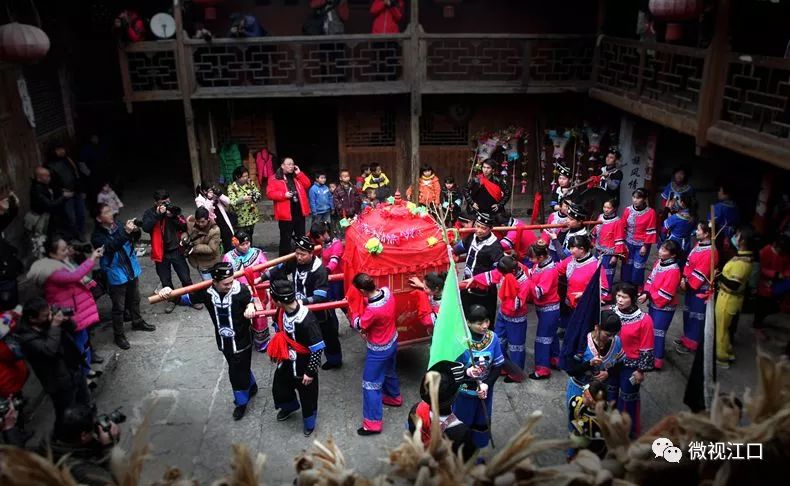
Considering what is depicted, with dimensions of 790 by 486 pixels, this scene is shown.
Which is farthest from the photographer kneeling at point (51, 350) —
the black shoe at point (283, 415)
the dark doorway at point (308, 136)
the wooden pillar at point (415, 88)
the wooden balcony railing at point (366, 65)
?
the dark doorway at point (308, 136)

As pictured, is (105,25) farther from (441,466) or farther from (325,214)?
(441,466)

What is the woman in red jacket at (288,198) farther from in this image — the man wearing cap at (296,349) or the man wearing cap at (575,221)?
the man wearing cap at (575,221)

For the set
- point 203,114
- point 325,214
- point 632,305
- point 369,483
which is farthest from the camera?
point 203,114

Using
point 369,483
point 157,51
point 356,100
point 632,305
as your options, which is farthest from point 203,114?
point 369,483

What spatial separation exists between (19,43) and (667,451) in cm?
847

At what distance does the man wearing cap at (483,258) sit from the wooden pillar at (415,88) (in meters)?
4.66

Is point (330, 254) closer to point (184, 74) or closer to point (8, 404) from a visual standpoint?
point (8, 404)

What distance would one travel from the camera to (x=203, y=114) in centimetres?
1252

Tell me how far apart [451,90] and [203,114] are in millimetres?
5279

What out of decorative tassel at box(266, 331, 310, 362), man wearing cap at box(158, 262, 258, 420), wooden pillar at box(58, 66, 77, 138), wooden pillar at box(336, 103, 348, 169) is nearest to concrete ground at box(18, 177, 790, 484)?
man wearing cap at box(158, 262, 258, 420)

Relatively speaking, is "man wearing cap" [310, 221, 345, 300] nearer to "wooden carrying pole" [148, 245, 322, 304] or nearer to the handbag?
"wooden carrying pole" [148, 245, 322, 304]

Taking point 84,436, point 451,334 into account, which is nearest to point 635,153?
point 451,334

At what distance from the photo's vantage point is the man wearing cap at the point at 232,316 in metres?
5.90

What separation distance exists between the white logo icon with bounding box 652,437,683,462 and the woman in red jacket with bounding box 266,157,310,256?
8.05 meters
